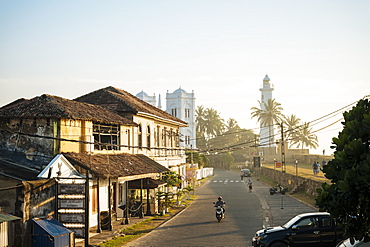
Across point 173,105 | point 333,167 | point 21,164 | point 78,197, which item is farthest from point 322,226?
point 173,105

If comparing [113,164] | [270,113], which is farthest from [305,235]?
[270,113]

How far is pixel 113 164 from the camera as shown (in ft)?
83.2

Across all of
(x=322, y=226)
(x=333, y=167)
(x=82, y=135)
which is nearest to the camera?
(x=333, y=167)

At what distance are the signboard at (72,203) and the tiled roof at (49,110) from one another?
398 centimetres

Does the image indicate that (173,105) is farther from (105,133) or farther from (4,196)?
(4,196)

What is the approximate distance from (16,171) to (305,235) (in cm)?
1232

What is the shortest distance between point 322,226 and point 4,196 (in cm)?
1186

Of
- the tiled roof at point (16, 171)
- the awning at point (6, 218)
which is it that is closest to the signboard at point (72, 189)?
the tiled roof at point (16, 171)

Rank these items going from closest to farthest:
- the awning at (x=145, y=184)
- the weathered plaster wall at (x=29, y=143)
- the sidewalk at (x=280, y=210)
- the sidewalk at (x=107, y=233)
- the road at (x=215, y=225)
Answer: the sidewalk at (x=107, y=233) → the road at (x=215, y=225) → the weathered plaster wall at (x=29, y=143) → the sidewalk at (x=280, y=210) → the awning at (x=145, y=184)

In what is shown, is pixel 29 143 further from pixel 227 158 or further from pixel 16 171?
pixel 227 158

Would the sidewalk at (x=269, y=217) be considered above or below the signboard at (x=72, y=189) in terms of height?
below

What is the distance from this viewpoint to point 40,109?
22219 mm

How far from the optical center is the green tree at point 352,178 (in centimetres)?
1011

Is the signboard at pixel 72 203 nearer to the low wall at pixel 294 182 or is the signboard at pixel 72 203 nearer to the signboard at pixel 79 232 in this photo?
the signboard at pixel 79 232
